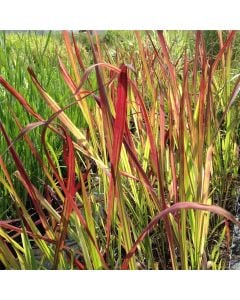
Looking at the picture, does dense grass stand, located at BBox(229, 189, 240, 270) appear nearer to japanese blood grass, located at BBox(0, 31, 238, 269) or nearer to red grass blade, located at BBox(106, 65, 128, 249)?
japanese blood grass, located at BBox(0, 31, 238, 269)

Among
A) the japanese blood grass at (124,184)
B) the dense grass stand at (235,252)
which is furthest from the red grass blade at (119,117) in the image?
the dense grass stand at (235,252)

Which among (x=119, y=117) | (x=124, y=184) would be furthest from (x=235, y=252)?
(x=119, y=117)

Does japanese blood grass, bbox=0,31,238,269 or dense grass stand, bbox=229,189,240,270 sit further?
dense grass stand, bbox=229,189,240,270

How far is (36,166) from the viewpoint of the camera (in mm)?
1206

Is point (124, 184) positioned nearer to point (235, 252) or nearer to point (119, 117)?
point (235, 252)

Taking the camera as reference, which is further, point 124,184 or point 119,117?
point 124,184

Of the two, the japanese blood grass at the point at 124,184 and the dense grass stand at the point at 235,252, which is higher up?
the japanese blood grass at the point at 124,184

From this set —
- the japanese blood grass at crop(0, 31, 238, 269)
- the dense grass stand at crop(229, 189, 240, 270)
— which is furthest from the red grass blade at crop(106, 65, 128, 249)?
the dense grass stand at crop(229, 189, 240, 270)

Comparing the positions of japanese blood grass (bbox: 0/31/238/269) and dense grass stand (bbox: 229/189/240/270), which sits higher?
japanese blood grass (bbox: 0/31/238/269)

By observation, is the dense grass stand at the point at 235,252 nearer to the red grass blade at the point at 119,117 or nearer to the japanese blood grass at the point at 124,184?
the japanese blood grass at the point at 124,184
